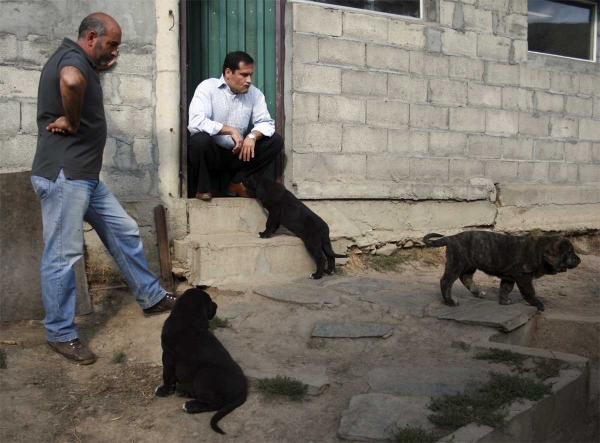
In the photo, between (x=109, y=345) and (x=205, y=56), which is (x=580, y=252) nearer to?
(x=205, y=56)

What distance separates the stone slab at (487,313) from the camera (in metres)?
4.71

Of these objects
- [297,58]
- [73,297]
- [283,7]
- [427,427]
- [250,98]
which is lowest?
[427,427]

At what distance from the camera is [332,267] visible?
6.23m

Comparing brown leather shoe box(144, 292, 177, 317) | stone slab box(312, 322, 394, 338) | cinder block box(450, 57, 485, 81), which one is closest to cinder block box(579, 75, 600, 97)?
cinder block box(450, 57, 485, 81)

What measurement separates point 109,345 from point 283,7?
383cm

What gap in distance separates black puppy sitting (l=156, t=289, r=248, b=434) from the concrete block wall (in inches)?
119

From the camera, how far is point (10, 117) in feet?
17.5

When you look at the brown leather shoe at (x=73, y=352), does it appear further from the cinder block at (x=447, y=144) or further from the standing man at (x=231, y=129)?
the cinder block at (x=447, y=144)

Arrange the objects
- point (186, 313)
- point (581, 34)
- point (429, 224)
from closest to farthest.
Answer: point (186, 313) < point (429, 224) < point (581, 34)

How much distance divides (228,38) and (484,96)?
3114 millimetres

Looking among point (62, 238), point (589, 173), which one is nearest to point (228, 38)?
point (62, 238)

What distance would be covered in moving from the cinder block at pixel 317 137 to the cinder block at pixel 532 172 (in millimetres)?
2675

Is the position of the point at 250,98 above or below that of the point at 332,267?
above

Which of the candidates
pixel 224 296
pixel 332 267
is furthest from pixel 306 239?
pixel 224 296
